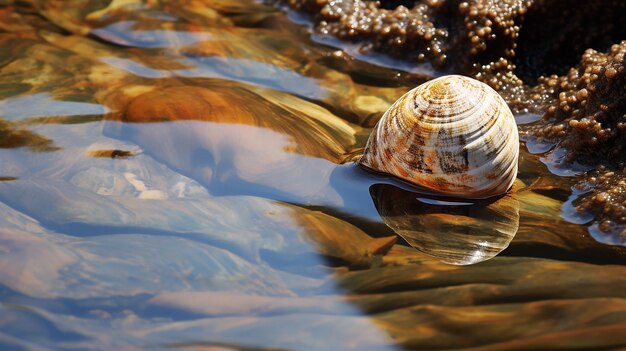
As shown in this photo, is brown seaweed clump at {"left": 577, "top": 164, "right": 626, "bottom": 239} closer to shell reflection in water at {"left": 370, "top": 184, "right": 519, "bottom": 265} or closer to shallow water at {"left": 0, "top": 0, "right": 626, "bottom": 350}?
shallow water at {"left": 0, "top": 0, "right": 626, "bottom": 350}

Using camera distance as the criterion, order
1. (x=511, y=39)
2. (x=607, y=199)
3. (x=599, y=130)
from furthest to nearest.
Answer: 1. (x=511, y=39)
2. (x=599, y=130)
3. (x=607, y=199)

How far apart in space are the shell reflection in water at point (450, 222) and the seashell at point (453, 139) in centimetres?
6

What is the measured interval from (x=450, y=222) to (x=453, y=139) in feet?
0.91

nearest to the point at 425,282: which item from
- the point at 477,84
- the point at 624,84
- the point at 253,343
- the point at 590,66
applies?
the point at 253,343

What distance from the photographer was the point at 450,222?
2.54m

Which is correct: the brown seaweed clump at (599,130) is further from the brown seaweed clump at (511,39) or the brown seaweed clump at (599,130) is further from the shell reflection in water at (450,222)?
the shell reflection in water at (450,222)

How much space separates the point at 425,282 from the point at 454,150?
22.0 inches

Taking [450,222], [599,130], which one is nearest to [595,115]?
[599,130]

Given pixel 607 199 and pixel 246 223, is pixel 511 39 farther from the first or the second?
pixel 246 223

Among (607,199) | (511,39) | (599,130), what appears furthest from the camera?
(511,39)

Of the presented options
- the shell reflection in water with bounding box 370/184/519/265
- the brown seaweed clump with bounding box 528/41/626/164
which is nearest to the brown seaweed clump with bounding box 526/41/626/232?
the brown seaweed clump with bounding box 528/41/626/164

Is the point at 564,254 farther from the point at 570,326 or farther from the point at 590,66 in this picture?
the point at 590,66

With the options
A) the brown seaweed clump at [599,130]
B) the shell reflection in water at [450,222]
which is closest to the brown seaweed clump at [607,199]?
the brown seaweed clump at [599,130]

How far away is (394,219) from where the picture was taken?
101 inches
